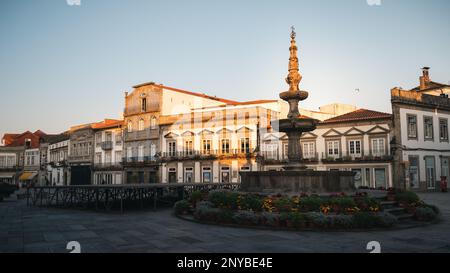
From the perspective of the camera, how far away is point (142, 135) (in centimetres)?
4912

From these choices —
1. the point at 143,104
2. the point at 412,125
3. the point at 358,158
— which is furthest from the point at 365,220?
the point at 143,104

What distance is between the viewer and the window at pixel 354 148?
1393 inches

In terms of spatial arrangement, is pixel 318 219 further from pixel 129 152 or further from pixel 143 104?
pixel 129 152

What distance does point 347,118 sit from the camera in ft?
119

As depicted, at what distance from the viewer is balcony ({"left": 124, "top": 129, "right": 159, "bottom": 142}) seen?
47.7m

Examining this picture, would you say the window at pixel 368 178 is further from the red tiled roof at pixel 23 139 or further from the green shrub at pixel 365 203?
the red tiled roof at pixel 23 139

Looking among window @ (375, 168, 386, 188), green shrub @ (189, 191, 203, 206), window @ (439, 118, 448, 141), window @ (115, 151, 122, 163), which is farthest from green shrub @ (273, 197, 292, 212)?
window @ (115, 151, 122, 163)

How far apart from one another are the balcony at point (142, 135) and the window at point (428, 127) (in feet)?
98.2

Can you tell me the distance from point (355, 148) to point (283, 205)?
25.1m

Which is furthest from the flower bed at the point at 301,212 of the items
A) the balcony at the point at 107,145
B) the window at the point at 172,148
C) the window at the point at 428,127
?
the balcony at the point at 107,145

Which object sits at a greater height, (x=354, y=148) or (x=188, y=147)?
(x=188, y=147)

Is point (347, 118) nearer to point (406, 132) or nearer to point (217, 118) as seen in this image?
point (406, 132)

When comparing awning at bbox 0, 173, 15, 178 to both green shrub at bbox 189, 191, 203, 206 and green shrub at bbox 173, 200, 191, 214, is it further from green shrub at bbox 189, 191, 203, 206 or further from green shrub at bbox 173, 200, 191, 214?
green shrub at bbox 189, 191, 203, 206

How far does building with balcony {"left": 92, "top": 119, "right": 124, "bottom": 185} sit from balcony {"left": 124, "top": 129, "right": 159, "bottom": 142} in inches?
55.0
